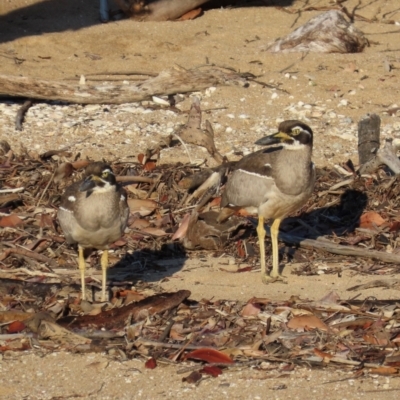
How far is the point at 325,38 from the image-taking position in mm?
14141

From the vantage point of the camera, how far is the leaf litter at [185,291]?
21.4 feet

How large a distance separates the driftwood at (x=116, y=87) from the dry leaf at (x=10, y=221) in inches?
109

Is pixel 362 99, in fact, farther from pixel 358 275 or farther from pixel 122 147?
pixel 358 275

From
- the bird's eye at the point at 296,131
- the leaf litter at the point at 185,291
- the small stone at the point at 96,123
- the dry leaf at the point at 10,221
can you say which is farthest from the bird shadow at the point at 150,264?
the small stone at the point at 96,123

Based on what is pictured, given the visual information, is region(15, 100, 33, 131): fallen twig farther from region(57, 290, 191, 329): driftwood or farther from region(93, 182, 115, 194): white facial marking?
region(57, 290, 191, 329): driftwood

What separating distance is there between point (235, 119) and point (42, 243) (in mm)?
3889

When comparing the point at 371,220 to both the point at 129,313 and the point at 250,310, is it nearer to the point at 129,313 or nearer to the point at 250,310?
the point at 250,310

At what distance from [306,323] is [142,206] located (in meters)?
3.49

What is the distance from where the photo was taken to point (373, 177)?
10.4 metres

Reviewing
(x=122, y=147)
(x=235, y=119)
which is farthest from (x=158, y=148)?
(x=235, y=119)

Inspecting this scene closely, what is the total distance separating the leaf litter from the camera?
652cm

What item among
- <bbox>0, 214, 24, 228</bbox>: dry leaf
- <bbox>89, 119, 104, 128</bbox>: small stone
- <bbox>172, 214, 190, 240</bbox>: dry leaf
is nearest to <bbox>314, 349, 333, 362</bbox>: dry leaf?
<bbox>172, 214, 190, 240</bbox>: dry leaf

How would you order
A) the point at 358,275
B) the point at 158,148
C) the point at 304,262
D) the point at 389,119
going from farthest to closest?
the point at 389,119
the point at 158,148
the point at 304,262
the point at 358,275

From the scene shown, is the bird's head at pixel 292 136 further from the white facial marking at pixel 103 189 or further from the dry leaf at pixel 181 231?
the dry leaf at pixel 181 231
